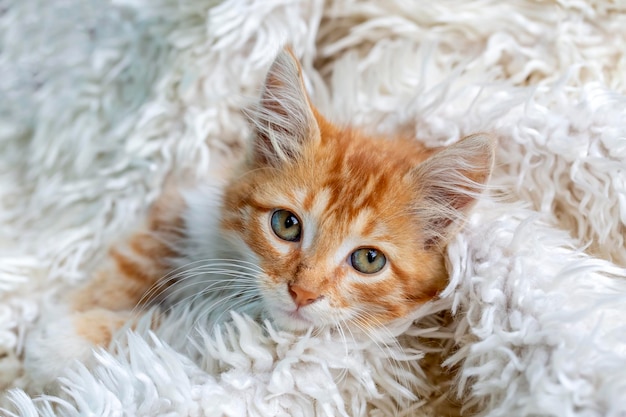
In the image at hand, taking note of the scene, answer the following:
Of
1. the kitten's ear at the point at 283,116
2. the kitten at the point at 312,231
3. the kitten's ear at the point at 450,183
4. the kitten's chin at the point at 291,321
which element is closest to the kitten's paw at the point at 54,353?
the kitten at the point at 312,231

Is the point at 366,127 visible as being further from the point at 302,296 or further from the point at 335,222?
the point at 302,296

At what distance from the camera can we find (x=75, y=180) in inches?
50.4

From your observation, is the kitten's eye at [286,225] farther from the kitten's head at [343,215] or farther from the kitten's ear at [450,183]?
the kitten's ear at [450,183]

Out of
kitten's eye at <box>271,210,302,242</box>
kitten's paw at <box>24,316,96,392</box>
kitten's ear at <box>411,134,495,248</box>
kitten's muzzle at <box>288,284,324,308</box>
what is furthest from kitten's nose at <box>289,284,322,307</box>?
kitten's paw at <box>24,316,96,392</box>

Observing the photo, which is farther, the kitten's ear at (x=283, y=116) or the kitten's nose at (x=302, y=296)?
the kitten's ear at (x=283, y=116)

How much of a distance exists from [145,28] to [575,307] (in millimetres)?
976

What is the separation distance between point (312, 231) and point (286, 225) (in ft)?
0.17

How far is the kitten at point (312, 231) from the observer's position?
2.99 ft

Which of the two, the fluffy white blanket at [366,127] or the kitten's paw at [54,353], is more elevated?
the fluffy white blanket at [366,127]

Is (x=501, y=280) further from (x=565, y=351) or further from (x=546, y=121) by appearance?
(x=546, y=121)

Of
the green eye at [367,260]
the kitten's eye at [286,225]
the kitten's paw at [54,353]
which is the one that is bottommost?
the kitten's paw at [54,353]

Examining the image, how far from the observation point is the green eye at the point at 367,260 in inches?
36.8

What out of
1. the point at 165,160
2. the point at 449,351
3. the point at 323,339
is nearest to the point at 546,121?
the point at 449,351

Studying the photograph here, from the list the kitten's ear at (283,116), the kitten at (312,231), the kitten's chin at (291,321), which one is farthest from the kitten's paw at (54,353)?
the kitten's ear at (283,116)
